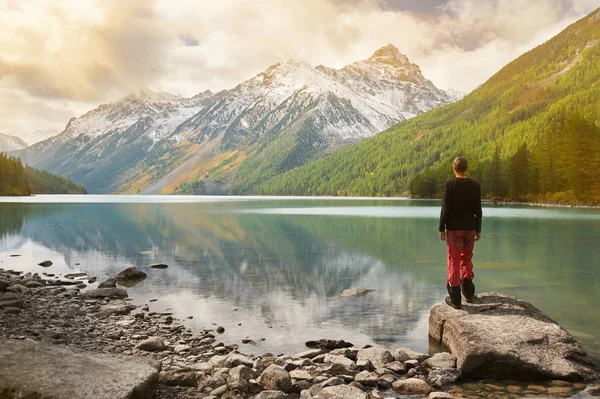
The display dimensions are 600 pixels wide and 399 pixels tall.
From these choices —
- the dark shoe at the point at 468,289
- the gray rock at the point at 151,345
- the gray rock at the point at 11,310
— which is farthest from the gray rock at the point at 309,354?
the gray rock at the point at 11,310

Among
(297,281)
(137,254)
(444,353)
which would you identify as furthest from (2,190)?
(444,353)

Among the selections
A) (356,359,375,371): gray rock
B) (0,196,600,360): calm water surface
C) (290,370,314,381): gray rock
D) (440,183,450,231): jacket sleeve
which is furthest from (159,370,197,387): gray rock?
(440,183,450,231): jacket sleeve

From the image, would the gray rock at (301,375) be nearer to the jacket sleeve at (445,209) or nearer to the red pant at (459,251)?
the red pant at (459,251)

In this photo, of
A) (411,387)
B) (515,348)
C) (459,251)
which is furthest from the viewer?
(459,251)

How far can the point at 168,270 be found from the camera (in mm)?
30000

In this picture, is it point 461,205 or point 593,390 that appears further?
point 461,205

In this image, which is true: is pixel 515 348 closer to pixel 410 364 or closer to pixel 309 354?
pixel 410 364

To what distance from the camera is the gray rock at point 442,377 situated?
1072 centimetres

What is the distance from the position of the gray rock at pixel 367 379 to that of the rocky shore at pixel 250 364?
24 mm

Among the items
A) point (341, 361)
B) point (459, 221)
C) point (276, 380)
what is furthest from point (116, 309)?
point (459, 221)

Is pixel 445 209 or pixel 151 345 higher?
pixel 445 209

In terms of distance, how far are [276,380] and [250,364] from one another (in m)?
1.77

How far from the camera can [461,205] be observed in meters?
13.9

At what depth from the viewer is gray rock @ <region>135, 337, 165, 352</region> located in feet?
44.7
